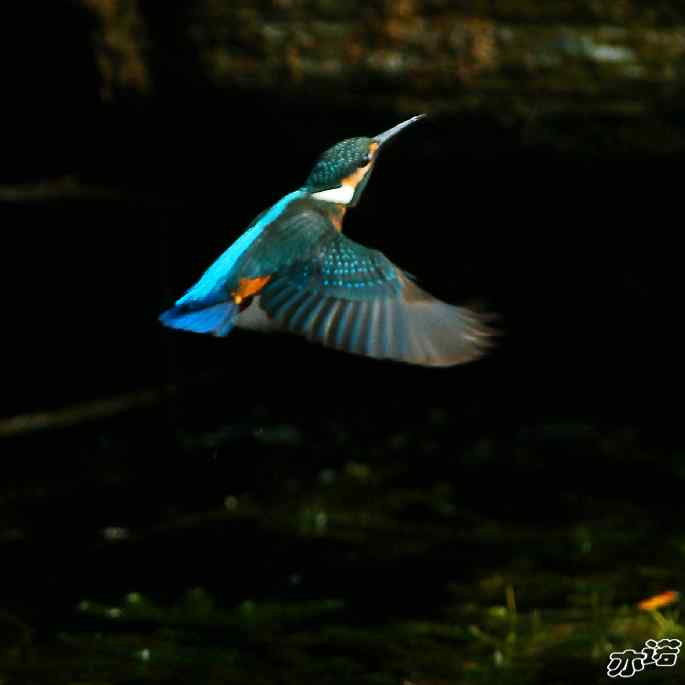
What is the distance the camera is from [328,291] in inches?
121

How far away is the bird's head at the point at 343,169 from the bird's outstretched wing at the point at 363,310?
0.40 feet

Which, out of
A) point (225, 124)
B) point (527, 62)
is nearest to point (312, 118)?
point (225, 124)

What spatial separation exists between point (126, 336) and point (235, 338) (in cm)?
58

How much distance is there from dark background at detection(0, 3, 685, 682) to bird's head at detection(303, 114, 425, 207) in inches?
46.9

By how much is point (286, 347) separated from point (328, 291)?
114 inches

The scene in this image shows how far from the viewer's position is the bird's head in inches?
128

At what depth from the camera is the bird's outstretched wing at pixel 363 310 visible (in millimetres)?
2930

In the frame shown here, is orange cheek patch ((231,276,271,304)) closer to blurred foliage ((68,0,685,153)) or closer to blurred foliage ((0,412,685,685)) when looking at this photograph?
blurred foliage ((0,412,685,685))

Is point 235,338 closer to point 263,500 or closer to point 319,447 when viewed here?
point 319,447

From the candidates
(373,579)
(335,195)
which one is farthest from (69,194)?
(335,195)

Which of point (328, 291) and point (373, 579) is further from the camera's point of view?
point (373, 579)

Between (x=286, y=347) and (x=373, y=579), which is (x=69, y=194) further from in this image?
(x=373, y=579)

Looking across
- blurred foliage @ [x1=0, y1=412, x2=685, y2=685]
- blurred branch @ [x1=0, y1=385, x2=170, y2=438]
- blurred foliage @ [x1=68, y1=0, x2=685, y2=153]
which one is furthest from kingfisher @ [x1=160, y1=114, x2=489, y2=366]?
blurred branch @ [x1=0, y1=385, x2=170, y2=438]

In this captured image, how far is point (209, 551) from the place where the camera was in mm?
4539
